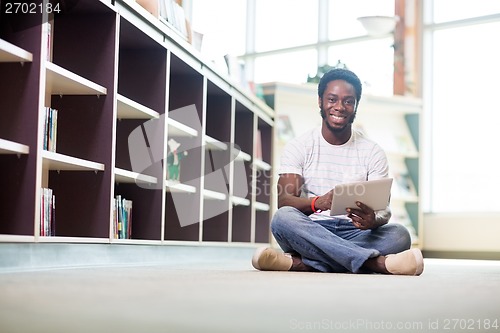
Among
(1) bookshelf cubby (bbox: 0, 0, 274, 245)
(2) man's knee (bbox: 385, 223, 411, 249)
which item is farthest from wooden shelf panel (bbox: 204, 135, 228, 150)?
(2) man's knee (bbox: 385, 223, 411, 249)

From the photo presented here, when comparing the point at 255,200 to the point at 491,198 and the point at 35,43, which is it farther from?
the point at 35,43

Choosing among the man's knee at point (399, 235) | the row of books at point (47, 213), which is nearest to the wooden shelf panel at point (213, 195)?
the row of books at point (47, 213)

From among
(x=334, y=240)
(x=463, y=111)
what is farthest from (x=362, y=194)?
(x=463, y=111)

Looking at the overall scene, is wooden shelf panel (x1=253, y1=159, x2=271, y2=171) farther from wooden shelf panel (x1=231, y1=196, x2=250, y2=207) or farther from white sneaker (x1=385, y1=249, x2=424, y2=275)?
white sneaker (x1=385, y1=249, x2=424, y2=275)

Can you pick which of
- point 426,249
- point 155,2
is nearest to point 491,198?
point 426,249

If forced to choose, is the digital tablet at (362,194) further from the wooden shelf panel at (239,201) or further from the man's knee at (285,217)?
the wooden shelf panel at (239,201)

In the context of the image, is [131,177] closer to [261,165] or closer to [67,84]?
[67,84]

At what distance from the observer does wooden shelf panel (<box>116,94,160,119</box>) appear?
3.31 m

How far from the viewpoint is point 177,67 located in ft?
14.0

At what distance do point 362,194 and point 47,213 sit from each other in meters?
1.22

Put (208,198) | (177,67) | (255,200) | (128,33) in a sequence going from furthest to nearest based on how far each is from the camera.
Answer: (255,200), (208,198), (177,67), (128,33)

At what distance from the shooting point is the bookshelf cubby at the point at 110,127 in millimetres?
2492

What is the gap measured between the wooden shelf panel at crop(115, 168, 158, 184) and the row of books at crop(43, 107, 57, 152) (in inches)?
17.0

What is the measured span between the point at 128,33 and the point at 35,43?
1084mm
